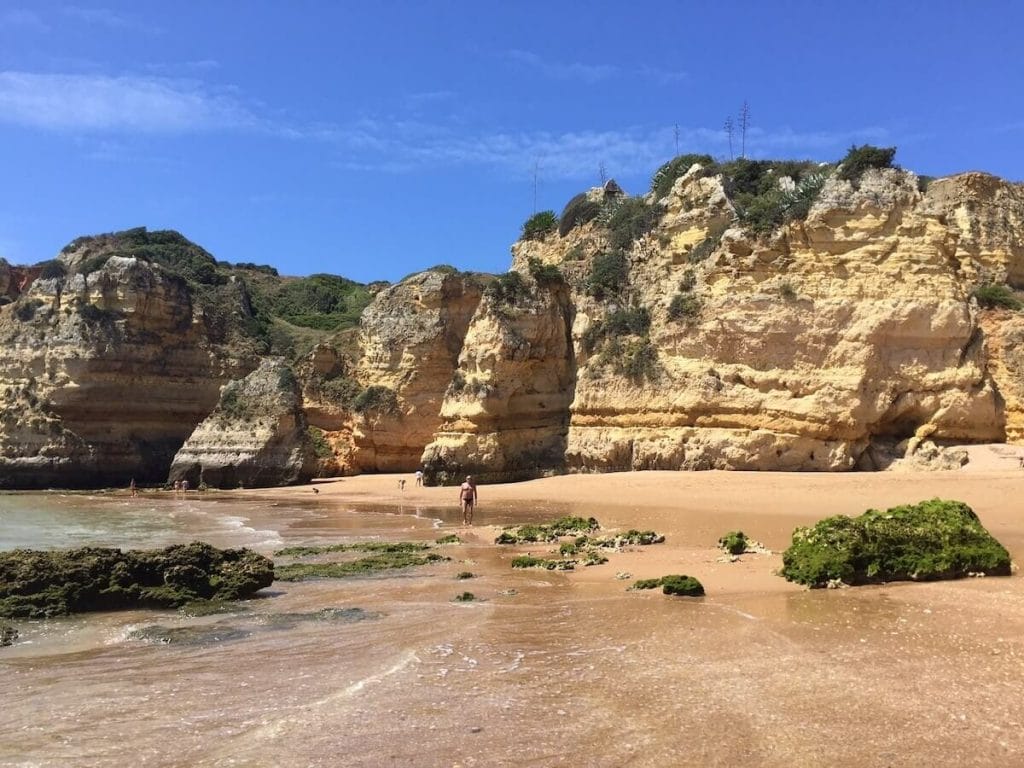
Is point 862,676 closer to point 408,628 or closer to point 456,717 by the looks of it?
point 456,717

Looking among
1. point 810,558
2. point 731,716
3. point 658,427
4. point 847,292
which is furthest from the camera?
point 658,427

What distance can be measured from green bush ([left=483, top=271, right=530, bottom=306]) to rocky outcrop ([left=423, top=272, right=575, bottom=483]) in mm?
36

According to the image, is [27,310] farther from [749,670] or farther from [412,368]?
[749,670]

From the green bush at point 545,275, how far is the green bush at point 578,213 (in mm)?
4337

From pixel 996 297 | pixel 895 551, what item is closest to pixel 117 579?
pixel 895 551

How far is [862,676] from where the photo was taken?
4828 millimetres

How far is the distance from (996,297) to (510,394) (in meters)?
14.8

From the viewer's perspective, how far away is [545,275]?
2827 centimetres

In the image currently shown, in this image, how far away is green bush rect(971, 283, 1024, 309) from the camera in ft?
68.8

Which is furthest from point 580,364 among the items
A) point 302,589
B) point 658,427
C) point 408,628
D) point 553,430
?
point 408,628

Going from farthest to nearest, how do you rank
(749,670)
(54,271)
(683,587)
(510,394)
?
(54,271) < (510,394) < (683,587) < (749,670)

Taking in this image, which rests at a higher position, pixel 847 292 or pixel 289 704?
pixel 847 292

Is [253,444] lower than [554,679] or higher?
higher

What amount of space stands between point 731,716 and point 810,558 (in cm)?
449
